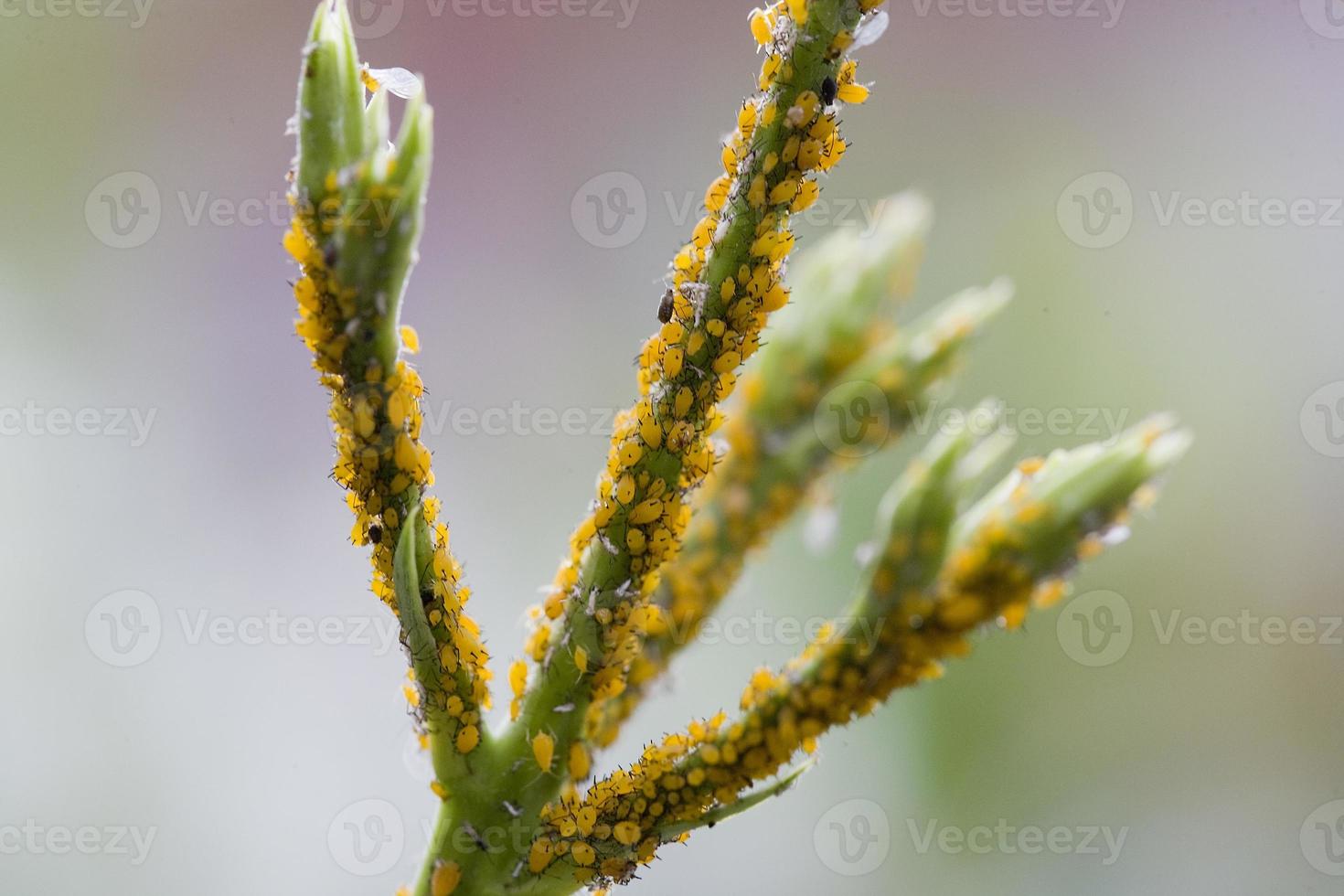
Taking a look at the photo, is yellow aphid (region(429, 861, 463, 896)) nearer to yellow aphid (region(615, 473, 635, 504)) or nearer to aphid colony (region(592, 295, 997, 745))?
aphid colony (region(592, 295, 997, 745))

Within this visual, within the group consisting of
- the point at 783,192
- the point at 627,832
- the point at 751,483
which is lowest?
the point at 627,832

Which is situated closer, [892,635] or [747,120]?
[892,635]

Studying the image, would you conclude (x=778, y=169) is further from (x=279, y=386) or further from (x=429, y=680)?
(x=279, y=386)

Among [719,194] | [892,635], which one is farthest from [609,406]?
[892,635]

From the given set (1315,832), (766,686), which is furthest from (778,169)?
(1315,832)

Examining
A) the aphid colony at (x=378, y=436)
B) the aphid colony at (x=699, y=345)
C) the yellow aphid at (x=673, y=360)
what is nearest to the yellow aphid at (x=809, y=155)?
the aphid colony at (x=699, y=345)

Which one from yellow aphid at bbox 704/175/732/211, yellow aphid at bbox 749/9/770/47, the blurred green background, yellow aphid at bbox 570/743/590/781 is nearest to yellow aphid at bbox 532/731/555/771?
yellow aphid at bbox 570/743/590/781

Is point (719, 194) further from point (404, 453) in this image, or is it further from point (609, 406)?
point (609, 406)

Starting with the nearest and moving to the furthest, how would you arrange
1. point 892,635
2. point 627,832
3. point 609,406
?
1. point 892,635
2. point 627,832
3. point 609,406
